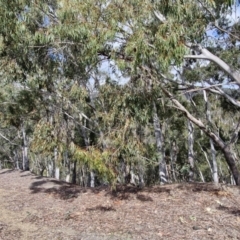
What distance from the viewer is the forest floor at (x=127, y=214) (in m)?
5.99

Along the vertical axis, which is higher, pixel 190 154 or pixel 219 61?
pixel 219 61

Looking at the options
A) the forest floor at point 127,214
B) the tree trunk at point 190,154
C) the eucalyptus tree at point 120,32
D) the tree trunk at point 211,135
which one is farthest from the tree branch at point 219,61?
the tree trunk at point 190,154

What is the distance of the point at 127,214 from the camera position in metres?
6.91

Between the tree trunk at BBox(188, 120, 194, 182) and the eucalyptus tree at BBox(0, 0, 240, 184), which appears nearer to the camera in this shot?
the eucalyptus tree at BBox(0, 0, 240, 184)

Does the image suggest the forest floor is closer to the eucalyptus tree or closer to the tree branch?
the eucalyptus tree

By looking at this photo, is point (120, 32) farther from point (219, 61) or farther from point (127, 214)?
point (127, 214)

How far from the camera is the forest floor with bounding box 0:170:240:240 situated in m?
5.99

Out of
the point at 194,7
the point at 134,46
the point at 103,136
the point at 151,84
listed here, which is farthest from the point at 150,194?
the point at 194,7

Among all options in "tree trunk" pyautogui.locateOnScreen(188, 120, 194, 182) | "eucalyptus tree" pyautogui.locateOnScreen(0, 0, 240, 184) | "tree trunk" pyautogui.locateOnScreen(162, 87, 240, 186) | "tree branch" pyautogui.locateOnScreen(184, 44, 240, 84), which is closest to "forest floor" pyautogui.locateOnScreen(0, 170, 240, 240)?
"tree trunk" pyautogui.locateOnScreen(162, 87, 240, 186)

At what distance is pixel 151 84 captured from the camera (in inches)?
288

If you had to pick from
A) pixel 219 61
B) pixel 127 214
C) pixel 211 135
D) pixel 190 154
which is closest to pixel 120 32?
pixel 219 61

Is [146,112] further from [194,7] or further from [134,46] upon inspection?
[194,7]

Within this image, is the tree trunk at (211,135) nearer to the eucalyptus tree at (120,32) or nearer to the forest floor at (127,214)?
the eucalyptus tree at (120,32)

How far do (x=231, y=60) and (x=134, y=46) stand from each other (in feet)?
16.8
